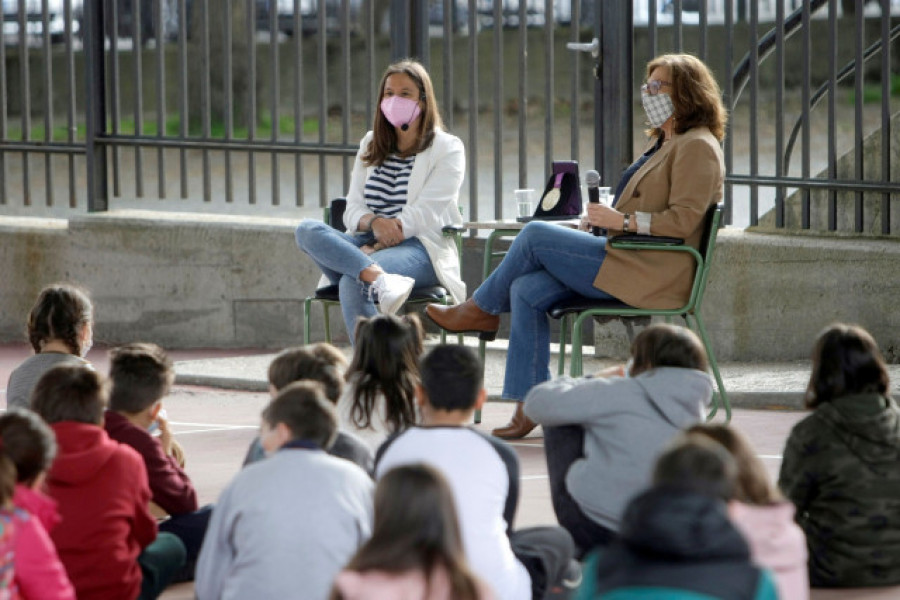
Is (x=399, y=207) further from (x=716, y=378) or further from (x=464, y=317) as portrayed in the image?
(x=716, y=378)

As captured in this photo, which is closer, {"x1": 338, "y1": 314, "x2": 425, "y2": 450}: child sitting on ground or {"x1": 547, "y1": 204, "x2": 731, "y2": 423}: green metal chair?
{"x1": 338, "y1": 314, "x2": 425, "y2": 450}: child sitting on ground

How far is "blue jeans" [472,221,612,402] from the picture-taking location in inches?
239

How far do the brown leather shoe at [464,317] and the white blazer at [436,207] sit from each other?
0.45m

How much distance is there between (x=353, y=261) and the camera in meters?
6.50

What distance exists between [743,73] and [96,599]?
5141 mm

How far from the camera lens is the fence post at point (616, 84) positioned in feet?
26.3

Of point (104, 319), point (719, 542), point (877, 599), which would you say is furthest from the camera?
point (104, 319)

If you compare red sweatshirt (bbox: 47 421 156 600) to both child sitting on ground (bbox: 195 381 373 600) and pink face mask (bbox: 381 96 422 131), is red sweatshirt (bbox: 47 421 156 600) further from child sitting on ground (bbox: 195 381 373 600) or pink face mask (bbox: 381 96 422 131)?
pink face mask (bbox: 381 96 422 131)

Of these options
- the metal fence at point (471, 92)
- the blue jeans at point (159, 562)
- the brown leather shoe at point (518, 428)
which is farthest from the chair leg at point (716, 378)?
the blue jeans at point (159, 562)

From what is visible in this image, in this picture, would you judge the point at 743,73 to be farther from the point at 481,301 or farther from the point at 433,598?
the point at 433,598

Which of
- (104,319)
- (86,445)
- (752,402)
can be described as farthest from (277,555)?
(104,319)

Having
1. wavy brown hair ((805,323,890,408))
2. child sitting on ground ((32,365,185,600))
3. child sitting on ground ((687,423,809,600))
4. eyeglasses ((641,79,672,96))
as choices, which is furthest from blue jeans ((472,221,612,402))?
child sitting on ground ((687,423,809,600))

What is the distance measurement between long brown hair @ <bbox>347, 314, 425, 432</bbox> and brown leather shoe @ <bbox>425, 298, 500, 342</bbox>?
1.63 meters

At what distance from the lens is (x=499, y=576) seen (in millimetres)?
3547
